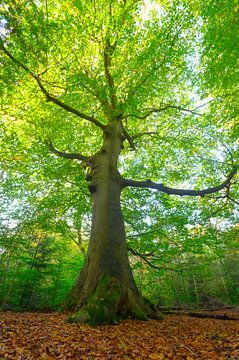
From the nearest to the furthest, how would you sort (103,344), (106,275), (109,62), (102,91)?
(103,344), (106,275), (102,91), (109,62)

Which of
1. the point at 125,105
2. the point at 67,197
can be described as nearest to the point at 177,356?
the point at 125,105

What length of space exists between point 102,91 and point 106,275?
4734mm

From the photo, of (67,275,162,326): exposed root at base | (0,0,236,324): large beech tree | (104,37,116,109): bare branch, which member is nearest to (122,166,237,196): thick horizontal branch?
(0,0,236,324): large beech tree

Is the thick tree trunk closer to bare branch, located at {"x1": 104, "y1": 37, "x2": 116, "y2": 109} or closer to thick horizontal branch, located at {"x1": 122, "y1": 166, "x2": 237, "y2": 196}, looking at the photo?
thick horizontal branch, located at {"x1": 122, "y1": 166, "x2": 237, "y2": 196}

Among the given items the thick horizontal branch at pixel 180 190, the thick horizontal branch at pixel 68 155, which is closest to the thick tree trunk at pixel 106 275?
the thick horizontal branch at pixel 180 190

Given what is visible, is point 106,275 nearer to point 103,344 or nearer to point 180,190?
point 103,344

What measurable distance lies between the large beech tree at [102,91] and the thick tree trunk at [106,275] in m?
0.02

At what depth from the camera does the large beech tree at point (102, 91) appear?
5.06 meters

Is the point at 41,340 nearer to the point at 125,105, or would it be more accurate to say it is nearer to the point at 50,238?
the point at 125,105

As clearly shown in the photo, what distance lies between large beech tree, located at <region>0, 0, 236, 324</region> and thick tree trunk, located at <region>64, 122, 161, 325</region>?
2 cm

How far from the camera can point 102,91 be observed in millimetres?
6266

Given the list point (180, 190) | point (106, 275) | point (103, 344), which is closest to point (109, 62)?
point (180, 190)

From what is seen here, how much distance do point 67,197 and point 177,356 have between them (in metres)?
7.24

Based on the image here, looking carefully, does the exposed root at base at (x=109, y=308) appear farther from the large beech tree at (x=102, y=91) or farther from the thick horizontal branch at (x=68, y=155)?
the thick horizontal branch at (x=68, y=155)
